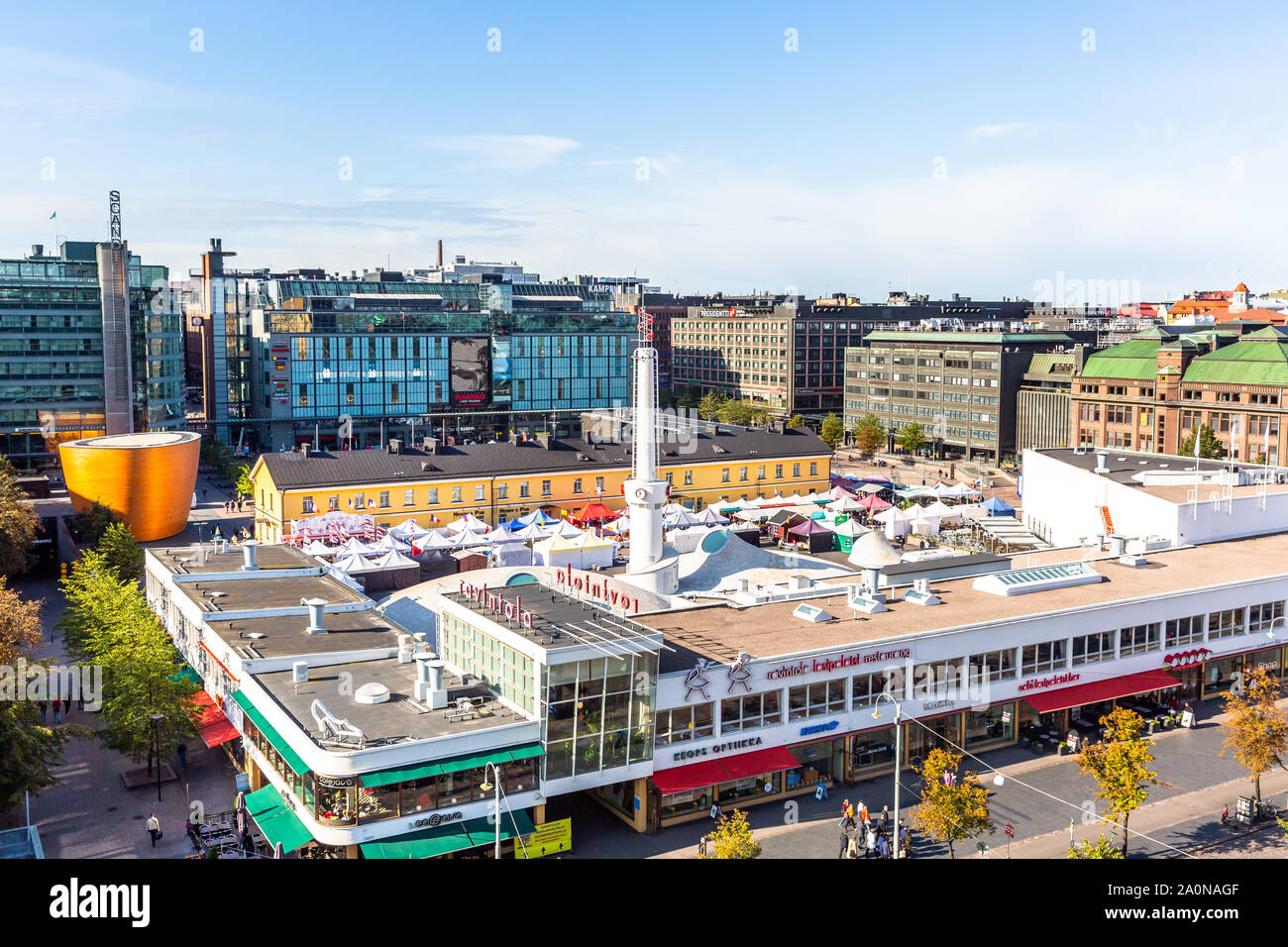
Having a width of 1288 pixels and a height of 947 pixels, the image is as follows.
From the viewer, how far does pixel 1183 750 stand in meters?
35.6

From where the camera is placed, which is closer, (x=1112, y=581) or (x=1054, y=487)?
(x=1112, y=581)

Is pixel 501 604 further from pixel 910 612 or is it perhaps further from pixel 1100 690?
pixel 1100 690

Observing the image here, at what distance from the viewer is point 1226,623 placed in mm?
40406

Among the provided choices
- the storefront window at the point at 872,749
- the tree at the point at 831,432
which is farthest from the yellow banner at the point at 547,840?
the tree at the point at 831,432

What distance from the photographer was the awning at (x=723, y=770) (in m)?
29.6

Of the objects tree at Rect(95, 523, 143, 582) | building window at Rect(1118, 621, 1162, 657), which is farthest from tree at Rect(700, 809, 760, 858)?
tree at Rect(95, 523, 143, 582)

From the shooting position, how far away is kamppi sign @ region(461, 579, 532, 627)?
2991 centimetres

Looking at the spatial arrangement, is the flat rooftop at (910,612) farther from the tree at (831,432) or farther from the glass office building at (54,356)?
the glass office building at (54,356)

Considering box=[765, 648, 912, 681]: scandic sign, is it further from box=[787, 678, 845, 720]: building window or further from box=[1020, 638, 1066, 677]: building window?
box=[1020, 638, 1066, 677]: building window

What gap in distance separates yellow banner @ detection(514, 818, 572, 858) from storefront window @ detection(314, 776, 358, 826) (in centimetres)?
428

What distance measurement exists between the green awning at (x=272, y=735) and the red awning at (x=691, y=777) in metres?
9.24
